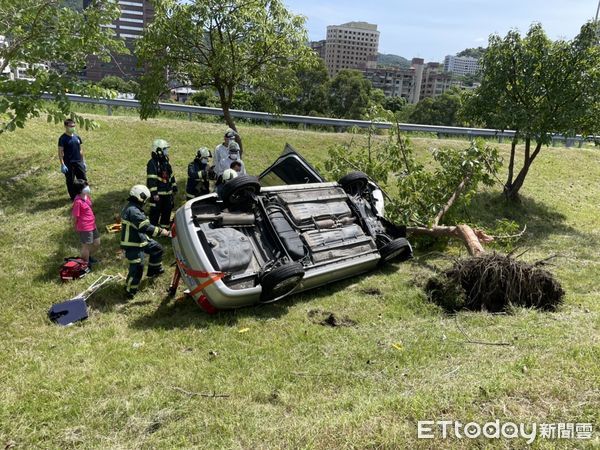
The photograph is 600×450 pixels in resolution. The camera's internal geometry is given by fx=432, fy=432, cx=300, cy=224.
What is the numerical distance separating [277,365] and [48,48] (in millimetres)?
5479

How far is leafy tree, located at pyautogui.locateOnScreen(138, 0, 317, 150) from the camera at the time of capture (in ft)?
27.7

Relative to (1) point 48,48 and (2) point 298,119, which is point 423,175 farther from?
(2) point 298,119

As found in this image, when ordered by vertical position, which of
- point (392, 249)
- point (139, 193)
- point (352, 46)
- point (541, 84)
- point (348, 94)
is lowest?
point (392, 249)

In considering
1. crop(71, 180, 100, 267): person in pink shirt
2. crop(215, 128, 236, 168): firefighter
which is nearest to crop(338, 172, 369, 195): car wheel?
Answer: crop(215, 128, 236, 168): firefighter

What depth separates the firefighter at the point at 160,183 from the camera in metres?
7.13

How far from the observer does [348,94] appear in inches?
1880

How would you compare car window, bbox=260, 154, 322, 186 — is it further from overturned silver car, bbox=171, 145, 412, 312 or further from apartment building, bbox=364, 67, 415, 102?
apartment building, bbox=364, 67, 415, 102

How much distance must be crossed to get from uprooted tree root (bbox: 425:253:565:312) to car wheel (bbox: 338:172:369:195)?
7.77ft

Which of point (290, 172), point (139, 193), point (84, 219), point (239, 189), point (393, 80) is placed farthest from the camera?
point (393, 80)

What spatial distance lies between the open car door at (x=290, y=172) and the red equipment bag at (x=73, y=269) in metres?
3.07

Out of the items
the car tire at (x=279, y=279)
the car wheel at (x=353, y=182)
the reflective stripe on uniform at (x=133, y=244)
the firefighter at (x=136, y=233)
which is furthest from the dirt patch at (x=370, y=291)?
the reflective stripe on uniform at (x=133, y=244)

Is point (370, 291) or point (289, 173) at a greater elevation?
point (289, 173)

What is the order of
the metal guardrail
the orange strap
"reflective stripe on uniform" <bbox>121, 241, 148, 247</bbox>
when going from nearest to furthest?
1. the orange strap
2. "reflective stripe on uniform" <bbox>121, 241, 148, 247</bbox>
3. the metal guardrail

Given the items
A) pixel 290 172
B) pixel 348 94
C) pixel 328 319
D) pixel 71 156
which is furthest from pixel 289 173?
pixel 348 94
